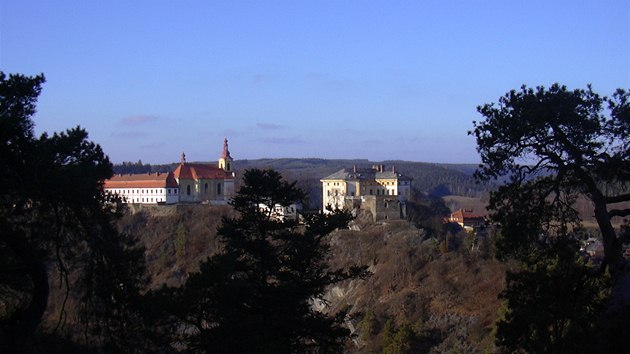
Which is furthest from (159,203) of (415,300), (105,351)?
(105,351)

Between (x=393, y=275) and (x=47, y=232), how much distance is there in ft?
119

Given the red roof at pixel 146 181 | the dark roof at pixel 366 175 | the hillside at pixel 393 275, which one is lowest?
the hillside at pixel 393 275

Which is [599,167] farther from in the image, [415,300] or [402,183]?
[402,183]

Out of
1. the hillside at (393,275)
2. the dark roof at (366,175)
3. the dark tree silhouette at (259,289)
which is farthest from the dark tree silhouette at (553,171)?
the dark roof at (366,175)

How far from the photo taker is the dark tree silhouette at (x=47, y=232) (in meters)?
10.2

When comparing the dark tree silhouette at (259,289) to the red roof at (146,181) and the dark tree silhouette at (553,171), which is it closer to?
the dark tree silhouette at (553,171)

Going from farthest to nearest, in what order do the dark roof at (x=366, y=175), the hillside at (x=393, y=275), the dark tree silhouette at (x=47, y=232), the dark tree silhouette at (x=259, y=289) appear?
the dark roof at (x=366, y=175)
the hillside at (x=393, y=275)
the dark tree silhouette at (x=259, y=289)
the dark tree silhouette at (x=47, y=232)

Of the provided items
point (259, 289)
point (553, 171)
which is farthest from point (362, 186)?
point (553, 171)

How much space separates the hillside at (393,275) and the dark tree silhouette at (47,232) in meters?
16.8

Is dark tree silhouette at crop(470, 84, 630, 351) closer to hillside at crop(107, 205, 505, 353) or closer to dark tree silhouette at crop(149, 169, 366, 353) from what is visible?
dark tree silhouette at crop(149, 169, 366, 353)

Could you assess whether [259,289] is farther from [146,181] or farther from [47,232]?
[146,181]

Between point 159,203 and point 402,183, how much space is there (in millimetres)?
20796

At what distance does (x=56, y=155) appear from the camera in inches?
461

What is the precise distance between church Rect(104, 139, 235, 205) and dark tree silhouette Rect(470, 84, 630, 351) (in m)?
56.1
